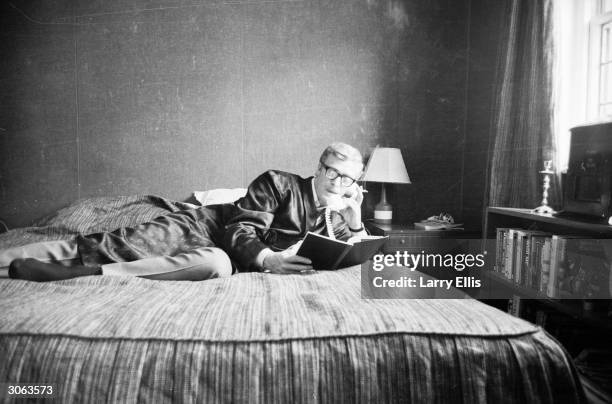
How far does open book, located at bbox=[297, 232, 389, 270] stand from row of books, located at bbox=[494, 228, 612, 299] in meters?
0.81

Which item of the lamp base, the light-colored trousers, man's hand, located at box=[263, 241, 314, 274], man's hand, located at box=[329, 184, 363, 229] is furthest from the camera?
the lamp base

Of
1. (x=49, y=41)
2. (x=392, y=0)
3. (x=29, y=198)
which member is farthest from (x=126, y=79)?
(x=392, y=0)

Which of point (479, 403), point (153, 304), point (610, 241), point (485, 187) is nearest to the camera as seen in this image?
point (479, 403)

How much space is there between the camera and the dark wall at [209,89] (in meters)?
2.77

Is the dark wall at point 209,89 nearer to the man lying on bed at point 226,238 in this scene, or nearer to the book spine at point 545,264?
the man lying on bed at point 226,238

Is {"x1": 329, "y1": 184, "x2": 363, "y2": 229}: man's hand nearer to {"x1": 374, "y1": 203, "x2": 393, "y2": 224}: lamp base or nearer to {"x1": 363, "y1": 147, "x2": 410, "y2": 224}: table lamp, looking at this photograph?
→ {"x1": 363, "y1": 147, "x2": 410, "y2": 224}: table lamp

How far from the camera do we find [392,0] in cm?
282

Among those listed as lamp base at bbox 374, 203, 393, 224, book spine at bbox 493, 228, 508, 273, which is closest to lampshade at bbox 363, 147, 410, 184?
lamp base at bbox 374, 203, 393, 224

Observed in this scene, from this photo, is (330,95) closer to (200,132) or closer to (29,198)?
(200,132)

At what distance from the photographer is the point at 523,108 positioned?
225 cm

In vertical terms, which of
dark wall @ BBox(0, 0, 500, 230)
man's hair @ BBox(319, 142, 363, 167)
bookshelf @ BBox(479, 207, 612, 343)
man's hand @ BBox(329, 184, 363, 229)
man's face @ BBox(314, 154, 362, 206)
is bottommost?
bookshelf @ BBox(479, 207, 612, 343)

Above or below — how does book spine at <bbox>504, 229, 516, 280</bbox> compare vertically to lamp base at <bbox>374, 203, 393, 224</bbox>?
below

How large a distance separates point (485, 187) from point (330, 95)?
4.01 ft

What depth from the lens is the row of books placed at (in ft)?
5.12
